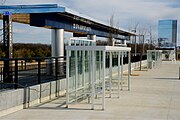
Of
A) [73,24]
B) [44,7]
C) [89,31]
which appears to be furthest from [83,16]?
[89,31]

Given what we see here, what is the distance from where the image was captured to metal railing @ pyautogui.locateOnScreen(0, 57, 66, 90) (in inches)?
388

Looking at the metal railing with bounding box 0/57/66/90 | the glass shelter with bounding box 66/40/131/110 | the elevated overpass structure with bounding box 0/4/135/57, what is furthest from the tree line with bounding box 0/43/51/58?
the glass shelter with bounding box 66/40/131/110

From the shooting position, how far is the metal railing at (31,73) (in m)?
9.84

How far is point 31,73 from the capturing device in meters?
11.7

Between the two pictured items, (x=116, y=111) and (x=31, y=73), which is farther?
(x=31, y=73)

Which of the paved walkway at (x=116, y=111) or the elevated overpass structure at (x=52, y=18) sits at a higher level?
the elevated overpass structure at (x=52, y=18)

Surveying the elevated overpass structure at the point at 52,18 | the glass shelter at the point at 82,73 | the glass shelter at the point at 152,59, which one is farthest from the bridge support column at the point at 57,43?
the glass shelter at the point at 152,59

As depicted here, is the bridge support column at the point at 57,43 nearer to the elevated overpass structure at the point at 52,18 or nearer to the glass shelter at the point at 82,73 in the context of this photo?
the elevated overpass structure at the point at 52,18

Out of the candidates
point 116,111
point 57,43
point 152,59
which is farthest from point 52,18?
point 152,59

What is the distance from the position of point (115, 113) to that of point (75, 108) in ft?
4.36

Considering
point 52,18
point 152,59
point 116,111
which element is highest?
point 52,18

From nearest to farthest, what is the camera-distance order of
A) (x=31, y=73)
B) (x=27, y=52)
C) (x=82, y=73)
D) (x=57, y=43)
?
1. (x=82, y=73)
2. (x=31, y=73)
3. (x=57, y=43)
4. (x=27, y=52)

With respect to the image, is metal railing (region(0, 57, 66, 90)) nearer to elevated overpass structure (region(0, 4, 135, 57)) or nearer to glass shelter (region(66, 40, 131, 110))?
glass shelter (region(66, 40, 131, 110))

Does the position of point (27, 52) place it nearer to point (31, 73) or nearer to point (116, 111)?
point (31, 73)
